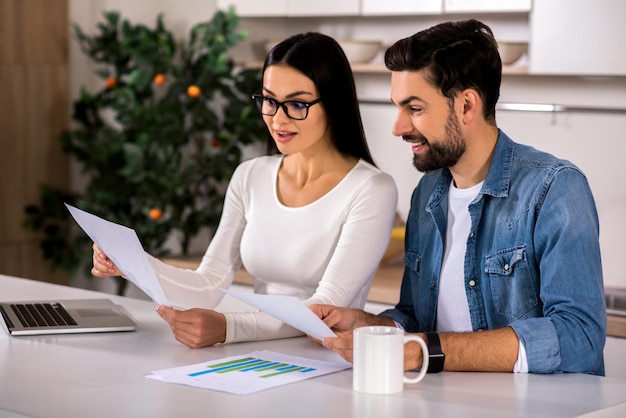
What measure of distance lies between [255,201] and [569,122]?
1.52 metres

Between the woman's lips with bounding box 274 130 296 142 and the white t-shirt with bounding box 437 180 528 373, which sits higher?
the woman's lips with bounding box 274 130 296 142

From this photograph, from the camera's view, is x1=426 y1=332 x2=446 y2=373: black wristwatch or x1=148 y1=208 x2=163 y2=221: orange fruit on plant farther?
x1=148 y1=208 x2=163 y2=221: orange fruit on plant

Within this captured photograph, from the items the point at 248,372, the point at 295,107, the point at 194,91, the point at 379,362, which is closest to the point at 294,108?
the point at 295,107

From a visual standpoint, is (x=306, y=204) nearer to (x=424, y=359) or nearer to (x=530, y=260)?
(x=530, y=260)

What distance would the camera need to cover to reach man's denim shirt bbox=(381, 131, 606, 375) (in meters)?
1.85

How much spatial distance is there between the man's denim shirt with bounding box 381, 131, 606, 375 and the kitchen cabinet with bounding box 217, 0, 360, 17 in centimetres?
185

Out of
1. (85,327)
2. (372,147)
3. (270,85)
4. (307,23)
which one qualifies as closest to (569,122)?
(372,147)

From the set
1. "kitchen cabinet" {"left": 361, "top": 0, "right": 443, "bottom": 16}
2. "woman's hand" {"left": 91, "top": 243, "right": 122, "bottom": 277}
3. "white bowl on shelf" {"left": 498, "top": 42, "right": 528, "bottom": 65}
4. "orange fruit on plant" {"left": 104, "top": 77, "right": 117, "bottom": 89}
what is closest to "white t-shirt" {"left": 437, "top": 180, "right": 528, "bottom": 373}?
"woman's hand" {"left": 91, "top": 243, "right": 122, "bottom": 277}

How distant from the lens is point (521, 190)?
2020 mm

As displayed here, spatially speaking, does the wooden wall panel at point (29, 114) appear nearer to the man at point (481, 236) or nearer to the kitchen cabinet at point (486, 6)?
the kitchen cabinet at point (486, 6)

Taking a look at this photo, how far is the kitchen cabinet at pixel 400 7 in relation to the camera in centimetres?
371

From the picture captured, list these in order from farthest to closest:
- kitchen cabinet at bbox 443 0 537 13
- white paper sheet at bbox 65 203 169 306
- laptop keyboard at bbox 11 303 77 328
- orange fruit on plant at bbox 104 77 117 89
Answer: orange fruit on plant at bbox 104 77 117 89
kitchen cabinet at bbox 443 0 537 13
laptop keyboard at bbox 11 303 77 328
white paper sheet at bbox 65 203 169 306

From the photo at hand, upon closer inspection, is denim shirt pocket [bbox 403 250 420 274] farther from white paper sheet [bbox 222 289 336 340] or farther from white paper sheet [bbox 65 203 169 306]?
white paper sheet [bbox 65 203 169 306]

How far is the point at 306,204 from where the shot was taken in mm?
2496
